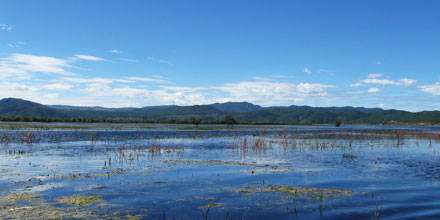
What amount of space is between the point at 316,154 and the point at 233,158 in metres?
9.05

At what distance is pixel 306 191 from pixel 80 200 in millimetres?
10256

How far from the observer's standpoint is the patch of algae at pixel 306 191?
22.4 metres

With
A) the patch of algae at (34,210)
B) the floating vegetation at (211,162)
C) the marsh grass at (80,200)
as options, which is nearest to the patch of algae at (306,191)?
the marsh grass at (80,200)

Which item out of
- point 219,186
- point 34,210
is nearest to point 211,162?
point 219,186

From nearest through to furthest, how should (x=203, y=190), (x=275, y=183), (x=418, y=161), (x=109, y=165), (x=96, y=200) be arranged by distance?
(x=96, y=200) → (x=203, y=190) → (x=275, y=183) → (x=109, y=165) → (x=418, y=161)

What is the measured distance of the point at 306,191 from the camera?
23.5m

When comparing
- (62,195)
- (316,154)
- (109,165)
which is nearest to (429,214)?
(62,195)

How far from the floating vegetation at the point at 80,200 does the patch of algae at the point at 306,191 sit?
264 inches

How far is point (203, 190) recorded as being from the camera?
23.6 meters

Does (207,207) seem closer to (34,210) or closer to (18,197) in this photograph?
(34,210)

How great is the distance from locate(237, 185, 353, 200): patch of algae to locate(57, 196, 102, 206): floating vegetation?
6.71 metres

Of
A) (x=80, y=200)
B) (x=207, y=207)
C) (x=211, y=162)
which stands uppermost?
(x=211, y=162)

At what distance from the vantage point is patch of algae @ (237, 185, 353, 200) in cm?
2244

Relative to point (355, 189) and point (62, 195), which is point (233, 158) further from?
point (62, 195)
